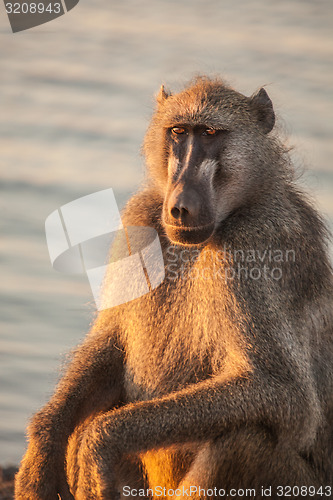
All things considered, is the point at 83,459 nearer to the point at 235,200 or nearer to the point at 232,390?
the point at 232,390

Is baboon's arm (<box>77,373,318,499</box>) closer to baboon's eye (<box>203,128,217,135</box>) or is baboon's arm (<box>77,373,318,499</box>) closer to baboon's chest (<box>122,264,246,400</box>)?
baboon's chest (<box>122,264,246,400</box>)

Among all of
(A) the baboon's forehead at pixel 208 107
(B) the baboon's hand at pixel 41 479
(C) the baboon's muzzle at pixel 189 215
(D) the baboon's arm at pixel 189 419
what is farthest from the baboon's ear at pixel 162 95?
(B) the baboon's hand at pixel 41 479

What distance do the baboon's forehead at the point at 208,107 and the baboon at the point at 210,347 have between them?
0.01m

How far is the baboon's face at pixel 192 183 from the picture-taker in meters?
5.58

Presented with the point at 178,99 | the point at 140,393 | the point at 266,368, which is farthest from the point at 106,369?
the point at 178,99

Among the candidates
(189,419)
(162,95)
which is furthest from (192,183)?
(189,419)

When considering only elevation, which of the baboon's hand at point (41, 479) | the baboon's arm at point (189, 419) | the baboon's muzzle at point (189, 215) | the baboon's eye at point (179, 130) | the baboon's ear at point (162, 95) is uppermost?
the baboon's eye at point (179, 130)

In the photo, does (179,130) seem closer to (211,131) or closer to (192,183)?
(211,131)

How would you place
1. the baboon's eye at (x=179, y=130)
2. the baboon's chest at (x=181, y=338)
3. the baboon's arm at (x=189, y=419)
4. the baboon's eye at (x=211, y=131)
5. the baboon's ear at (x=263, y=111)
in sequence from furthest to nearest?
1. the baboon's ear at (x=263, y=111)
2. the baboon's eye at (x=179, y=130)
3. the baboon's eye at (x=211, y=131)
4. the baboon's chest at (x=181, y=338)
5. the baboon's arm at (x=189, y=419)

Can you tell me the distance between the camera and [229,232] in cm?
593

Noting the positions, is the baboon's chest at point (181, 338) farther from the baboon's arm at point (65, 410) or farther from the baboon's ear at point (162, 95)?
the baboon's ear at point (162, 95)

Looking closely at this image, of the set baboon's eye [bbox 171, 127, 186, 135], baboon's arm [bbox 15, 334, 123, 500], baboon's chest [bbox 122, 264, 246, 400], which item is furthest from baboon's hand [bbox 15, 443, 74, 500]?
baboon's eye [bbox 171, 127, 186, 135]

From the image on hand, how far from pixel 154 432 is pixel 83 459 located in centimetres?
47

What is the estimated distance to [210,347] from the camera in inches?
231
